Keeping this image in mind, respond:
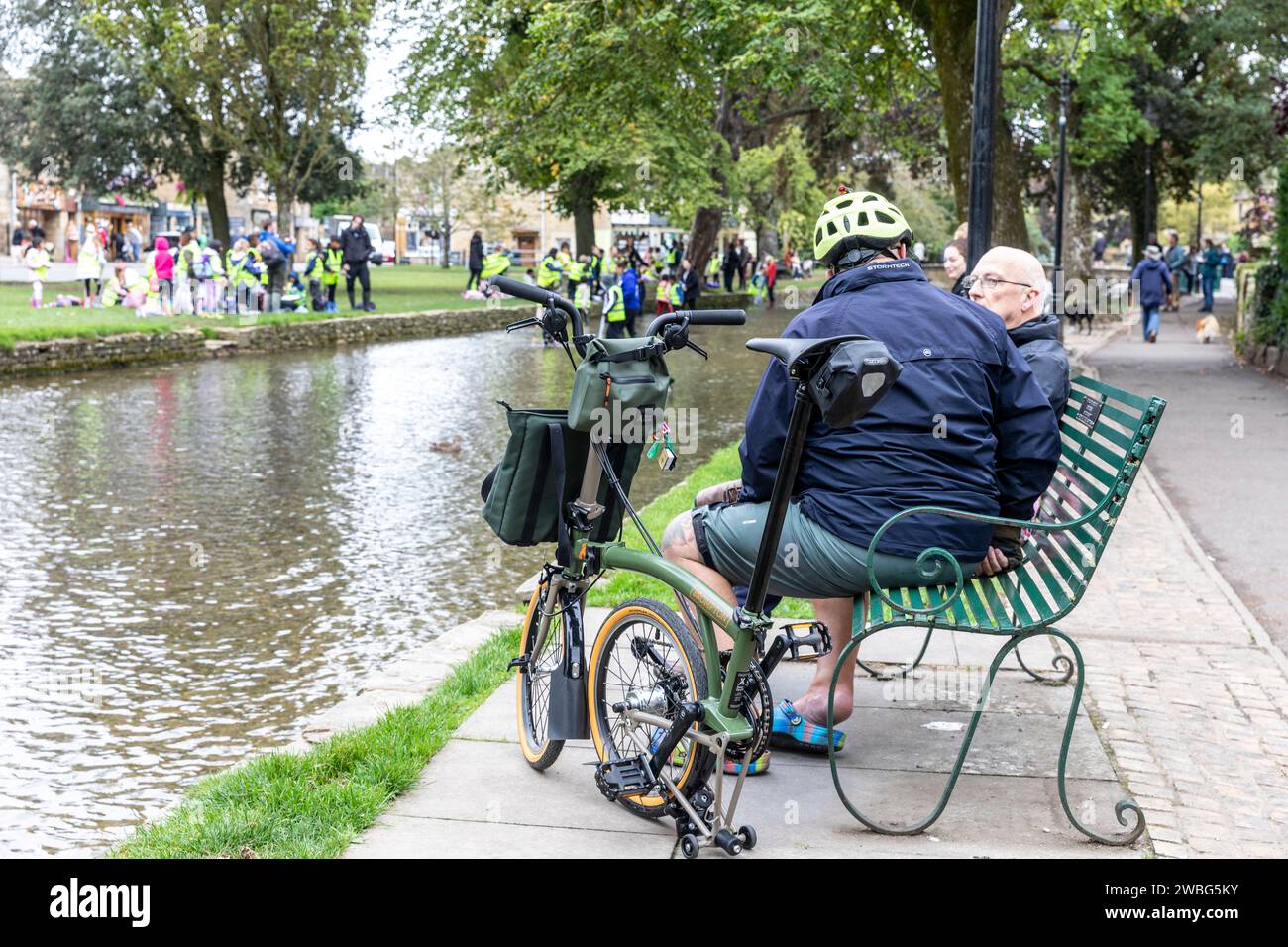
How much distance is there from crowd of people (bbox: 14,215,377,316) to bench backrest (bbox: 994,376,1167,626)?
82.5 feet

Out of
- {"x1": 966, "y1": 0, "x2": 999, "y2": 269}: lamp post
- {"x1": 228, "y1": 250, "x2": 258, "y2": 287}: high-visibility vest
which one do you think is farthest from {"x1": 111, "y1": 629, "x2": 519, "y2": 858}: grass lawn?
{"x1": 228, "y1": 250, "x2": 258, "y2": 287}: high-visibility vest

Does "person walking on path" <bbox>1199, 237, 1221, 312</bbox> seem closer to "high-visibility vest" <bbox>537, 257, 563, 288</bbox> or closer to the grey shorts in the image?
"high-visibility vest" <bbox>537, 257, 563, 288</bbox>

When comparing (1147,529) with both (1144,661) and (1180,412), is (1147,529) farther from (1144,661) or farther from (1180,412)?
(1180,412)

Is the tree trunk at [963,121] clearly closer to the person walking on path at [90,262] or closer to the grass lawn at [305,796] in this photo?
the grass lawn at [305,796]

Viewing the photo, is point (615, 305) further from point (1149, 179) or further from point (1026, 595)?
point (1149, 179)

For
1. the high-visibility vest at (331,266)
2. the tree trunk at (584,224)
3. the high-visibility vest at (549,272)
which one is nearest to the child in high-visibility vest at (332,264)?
the high-visibility vest at (331,266)

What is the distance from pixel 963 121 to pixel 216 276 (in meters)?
17.3

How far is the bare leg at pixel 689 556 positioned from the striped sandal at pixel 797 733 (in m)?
0.51

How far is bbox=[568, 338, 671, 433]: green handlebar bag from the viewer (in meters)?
4.26

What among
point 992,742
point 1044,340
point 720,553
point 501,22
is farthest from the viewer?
point 501,22

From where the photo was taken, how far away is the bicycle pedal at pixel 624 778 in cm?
422

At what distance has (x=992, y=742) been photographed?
5035 millimetres

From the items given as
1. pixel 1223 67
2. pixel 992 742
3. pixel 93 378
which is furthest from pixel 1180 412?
pixel 1223 67

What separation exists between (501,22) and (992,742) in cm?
2989
